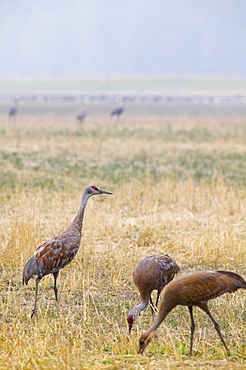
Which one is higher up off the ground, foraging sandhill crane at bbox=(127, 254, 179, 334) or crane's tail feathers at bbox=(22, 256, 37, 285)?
foraging sandhill crane at bbox=(127, 254, 179, 334)

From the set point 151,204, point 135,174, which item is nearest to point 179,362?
point 151,204

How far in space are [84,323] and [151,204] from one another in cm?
581

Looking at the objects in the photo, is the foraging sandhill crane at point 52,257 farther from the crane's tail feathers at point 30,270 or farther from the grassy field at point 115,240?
the grassy field at point 115,240

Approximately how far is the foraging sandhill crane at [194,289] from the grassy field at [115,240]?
0.24 m

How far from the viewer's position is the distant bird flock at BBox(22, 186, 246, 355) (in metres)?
5.52

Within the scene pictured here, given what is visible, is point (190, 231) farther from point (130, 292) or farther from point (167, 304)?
point (167, 304)

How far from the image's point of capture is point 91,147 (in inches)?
795

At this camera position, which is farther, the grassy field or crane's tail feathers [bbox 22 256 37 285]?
crane's tail feathers [bbox 22 256 37 285]

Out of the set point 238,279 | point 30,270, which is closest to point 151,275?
point 238,279

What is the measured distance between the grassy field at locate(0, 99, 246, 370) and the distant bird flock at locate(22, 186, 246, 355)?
243 mm

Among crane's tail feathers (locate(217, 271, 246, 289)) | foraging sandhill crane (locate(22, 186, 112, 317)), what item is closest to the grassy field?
foraging sandhill crane (locate(22, 186, 112, 317))

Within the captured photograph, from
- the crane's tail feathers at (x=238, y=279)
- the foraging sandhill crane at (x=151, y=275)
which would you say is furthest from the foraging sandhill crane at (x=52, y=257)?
the crane's tail feathers at (x=238, y=279)

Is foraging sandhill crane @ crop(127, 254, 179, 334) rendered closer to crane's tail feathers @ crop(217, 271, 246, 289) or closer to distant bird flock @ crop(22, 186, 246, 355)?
distant bird flock @ crop(22, 186, 246, 355)

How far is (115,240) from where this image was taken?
32.2 feet
